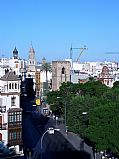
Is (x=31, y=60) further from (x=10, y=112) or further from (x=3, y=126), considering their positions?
(x=3, y=126)

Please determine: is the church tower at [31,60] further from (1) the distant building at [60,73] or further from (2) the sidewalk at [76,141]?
(2) the sidewalk at [76,141]

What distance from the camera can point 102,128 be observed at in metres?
48.1

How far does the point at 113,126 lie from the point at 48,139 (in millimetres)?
14290

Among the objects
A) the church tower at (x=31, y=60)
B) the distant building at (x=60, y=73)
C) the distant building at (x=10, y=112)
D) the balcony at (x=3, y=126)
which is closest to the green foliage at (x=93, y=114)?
the distant building at (x=10, y=112)

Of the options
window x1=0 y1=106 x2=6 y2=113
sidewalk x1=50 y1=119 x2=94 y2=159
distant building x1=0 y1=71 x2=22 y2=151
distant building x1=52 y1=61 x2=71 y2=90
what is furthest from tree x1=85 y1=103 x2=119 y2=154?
distant building x1=52 y1=61 x2=71 y2=90

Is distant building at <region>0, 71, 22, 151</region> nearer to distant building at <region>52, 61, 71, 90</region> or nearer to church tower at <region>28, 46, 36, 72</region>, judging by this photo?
distant building at <region>52, 61, 71, 90</region>

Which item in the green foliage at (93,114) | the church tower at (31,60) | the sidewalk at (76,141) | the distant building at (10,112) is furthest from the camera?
the church tower at (31,60)

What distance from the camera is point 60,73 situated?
109812mm

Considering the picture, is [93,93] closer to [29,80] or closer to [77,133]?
[77,133]

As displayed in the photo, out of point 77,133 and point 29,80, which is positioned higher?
point 29,80

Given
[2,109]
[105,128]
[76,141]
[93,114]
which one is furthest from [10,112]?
[76,141]

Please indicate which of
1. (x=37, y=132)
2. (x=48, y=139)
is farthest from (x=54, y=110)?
(x=48, y=139)

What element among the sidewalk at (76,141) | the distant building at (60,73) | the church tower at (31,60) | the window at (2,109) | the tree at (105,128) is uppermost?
the church tower at (31,60)

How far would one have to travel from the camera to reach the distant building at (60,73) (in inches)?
4309
